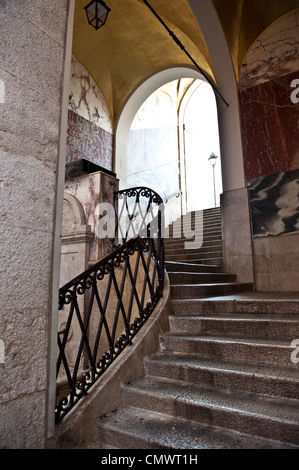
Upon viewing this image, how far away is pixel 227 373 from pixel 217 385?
0.13m

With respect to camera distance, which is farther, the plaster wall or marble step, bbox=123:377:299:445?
marble step, bbox=123:377:299:445

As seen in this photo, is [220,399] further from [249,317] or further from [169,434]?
[249,317]

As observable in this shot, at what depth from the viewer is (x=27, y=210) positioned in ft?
5.95

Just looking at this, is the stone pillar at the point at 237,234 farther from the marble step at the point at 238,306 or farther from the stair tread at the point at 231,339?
the stair tread at the point at 231,339

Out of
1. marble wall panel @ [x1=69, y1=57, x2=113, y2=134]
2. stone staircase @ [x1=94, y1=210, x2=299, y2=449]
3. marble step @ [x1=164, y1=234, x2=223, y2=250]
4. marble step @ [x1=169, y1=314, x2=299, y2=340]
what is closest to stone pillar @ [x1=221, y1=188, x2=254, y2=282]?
marble step @ [x1=164, y1=234, x2=223, y2=250]

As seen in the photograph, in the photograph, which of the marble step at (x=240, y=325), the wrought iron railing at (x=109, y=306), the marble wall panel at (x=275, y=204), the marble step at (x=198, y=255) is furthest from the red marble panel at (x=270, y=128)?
the marble step at (x=240, y=325)

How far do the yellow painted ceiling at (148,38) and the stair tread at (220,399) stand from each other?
226 inches

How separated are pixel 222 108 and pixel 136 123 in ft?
17.2

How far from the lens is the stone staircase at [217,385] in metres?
1.82

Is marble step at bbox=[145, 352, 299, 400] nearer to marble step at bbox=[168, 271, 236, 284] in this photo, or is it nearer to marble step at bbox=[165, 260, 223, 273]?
marble step at bbox=[168, 271, 236, 284]

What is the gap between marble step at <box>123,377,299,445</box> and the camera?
1.76 metres

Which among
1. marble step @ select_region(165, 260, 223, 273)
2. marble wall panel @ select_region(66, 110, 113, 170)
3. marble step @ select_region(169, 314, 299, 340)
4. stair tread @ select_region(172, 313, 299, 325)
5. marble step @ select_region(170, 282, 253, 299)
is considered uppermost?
marble wall panel @ select_region(66, 110, 113, 170)

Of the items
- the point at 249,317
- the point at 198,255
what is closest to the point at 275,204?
the point at 198,255

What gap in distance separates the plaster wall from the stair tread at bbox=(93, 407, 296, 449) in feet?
1.71
